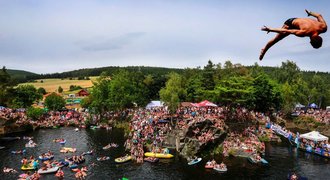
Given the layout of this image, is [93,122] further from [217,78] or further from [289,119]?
[289,119]

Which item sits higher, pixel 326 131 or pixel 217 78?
pixel 217 78

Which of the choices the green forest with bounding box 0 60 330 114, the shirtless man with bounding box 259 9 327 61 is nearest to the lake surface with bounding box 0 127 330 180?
the green forest with bounding box 0 60 330 114

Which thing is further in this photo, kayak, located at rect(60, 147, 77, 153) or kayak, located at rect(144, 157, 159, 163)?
kayak, located at rect(60, 147, 77, 153)

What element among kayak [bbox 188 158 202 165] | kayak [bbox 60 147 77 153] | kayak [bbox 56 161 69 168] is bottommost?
kayak [bbox 60 147 77 153]

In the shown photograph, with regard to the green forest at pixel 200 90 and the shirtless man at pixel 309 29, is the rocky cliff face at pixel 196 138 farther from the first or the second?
the shirtless man at pixel 309 29

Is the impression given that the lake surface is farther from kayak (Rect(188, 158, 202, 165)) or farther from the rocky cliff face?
the rocky cliff face

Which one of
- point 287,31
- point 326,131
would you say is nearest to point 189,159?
point 287,31

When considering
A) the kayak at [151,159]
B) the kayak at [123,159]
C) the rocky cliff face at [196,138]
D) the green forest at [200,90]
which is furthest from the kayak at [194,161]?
the green forest at [200,90]

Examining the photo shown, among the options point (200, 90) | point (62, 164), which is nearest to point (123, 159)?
point (62, 164)
